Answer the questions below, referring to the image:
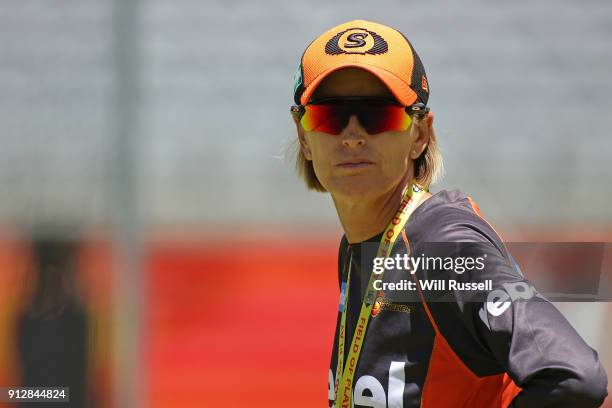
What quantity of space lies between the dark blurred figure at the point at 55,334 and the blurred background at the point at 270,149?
0.57 meters

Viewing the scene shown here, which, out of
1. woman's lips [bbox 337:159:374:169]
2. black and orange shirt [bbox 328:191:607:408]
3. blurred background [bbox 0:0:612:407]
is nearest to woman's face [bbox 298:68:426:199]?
woman's lips [bbox 337:159:374:169]

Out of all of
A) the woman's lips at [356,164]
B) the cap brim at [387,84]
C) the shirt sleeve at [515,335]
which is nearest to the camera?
the shirt sleeve at [515,335]

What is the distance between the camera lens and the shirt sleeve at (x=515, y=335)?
51.5 inches

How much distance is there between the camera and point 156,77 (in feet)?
17.0

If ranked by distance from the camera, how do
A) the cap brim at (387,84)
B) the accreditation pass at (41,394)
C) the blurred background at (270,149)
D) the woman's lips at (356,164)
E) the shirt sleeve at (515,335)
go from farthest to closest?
the blurred background at (270,149), the accreditation pass at (41,394), the woman's lips at (356,164), the cap brim at (387,84), the shirt sleeve at (515,335)

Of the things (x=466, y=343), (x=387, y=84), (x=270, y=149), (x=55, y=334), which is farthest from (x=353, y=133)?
(x=270, y=149)

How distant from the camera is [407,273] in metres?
1.59

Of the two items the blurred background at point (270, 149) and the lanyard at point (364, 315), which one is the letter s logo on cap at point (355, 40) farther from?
the blurred background at point (270, 149)

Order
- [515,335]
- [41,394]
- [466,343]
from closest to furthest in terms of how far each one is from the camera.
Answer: [515,335], [466,343], [41,394]

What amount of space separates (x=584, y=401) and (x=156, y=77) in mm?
4271

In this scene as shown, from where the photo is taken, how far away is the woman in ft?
4.45

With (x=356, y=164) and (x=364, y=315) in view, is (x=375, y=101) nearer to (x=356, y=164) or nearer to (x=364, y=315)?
(x=356, y=164)

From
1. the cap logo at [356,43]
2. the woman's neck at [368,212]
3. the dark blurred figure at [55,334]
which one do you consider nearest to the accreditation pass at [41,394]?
the dark blurred figure at [55,334]

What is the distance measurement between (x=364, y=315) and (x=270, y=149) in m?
3.42
